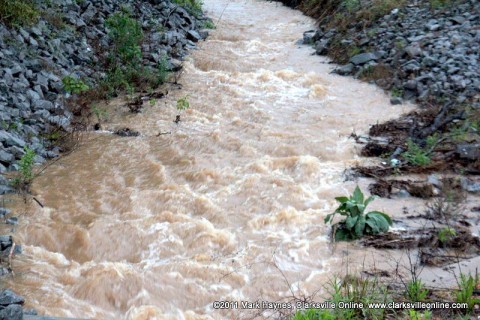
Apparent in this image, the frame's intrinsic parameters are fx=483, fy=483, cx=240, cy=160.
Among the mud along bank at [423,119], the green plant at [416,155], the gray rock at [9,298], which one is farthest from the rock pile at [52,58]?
the green plant at [416,155]

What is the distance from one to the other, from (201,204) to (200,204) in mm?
12

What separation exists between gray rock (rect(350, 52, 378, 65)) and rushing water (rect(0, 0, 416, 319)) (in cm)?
76

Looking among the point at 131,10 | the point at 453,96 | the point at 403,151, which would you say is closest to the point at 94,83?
the point at 131,10

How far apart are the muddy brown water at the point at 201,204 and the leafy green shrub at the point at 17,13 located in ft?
7.33

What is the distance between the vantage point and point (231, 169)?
6723mm

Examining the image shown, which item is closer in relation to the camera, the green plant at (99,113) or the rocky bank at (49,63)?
the rocky bank at (49,63)

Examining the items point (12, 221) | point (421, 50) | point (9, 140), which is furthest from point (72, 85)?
point (421, 50)

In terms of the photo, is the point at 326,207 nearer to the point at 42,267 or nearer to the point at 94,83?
the point at 42,267

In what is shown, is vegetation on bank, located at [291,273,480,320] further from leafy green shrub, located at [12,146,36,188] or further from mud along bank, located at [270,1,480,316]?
leafy green shrub, located at [12,146,36,188]

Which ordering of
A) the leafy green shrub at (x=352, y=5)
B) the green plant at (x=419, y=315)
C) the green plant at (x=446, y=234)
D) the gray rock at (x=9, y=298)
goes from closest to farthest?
the green plant at (x=419, y=315) → the gray rock at (x=9, y=298) → the green plant at (x=446, y=234) → the leafy green shrub at (x=352, y=5)

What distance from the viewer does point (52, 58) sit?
8594 millimetres

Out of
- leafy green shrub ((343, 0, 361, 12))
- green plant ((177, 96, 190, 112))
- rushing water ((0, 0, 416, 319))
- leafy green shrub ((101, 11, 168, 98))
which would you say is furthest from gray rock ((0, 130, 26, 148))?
leafy green shrub ((343, 0, 361, 12))

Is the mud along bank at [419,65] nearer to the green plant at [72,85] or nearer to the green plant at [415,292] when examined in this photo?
the green plant at [415,292]

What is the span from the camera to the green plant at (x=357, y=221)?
5.05 meters
